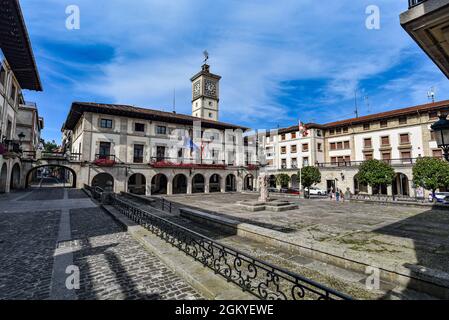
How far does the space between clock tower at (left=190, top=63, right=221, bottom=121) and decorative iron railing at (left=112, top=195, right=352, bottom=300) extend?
4229cm

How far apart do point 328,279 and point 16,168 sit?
3381cm

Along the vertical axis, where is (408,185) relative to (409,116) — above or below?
below

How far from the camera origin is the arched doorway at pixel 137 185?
28953 mm

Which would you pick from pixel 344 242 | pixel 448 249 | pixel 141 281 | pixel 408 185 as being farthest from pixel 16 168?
pixel 408 185

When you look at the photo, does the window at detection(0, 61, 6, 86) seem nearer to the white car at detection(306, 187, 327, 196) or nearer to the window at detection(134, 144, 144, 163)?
the window at detection(134, 144, 144, 163)

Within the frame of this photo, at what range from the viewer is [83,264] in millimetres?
5305

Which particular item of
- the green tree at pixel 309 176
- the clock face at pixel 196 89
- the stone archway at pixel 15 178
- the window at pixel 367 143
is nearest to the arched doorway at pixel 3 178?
the stone archway at pixel 15 178

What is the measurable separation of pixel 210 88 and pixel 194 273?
52.5 metres

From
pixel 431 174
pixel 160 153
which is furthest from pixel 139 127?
pixel 431 174

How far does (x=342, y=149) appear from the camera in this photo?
37.3 m

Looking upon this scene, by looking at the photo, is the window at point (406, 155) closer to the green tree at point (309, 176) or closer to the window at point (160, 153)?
the green tree at point (309, 176)

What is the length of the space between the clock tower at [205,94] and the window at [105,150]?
27.8 metres

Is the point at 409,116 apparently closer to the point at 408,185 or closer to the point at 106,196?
the point at 408,185
